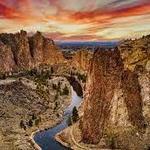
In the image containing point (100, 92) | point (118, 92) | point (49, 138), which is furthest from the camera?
point (49, 138)

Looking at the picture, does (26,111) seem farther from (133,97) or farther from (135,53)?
(133,97)

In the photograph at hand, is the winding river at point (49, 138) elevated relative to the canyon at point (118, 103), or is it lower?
lower

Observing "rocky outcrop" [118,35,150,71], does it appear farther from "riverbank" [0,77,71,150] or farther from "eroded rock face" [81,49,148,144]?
"riverbank" [0,77,71,150]

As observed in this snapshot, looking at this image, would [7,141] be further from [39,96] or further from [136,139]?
[39,96]

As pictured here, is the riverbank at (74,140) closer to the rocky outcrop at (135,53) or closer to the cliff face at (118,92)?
the cliff face at (118,92)

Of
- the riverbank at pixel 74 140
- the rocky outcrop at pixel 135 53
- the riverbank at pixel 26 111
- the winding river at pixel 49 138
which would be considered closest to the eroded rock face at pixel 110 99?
the riverbank at pixel 74 140

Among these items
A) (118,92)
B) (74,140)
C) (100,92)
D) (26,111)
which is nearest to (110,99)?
(118,92)

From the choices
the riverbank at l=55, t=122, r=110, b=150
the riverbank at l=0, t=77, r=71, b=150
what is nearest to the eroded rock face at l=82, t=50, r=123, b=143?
the riverbank at l=55, t=122, r=110, b=150

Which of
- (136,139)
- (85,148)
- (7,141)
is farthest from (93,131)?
(7,141)

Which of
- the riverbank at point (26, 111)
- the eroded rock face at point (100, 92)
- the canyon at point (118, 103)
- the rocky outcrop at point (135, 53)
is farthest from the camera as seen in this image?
the riverbank at point (26, 111)
